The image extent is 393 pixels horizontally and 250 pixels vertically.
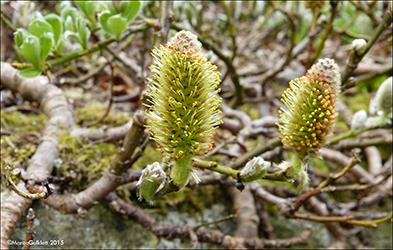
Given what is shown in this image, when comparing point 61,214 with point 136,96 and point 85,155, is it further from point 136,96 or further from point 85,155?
point 136,96

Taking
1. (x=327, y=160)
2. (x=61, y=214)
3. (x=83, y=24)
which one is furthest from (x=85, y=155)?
(x=327, y=160)

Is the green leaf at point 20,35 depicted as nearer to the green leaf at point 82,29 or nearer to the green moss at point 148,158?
the green leaf at point 82,29

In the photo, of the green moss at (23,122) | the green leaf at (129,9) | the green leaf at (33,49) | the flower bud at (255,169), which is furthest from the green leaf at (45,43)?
the flower bud at (255,169)

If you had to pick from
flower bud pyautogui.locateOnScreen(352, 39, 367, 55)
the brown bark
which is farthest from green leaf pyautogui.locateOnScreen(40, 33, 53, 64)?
flower bud pyautogui.locateOnScreen(352, 39, 367, 55)

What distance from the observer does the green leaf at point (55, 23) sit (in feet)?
5.37

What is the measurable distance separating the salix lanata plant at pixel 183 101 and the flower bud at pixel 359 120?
96cm

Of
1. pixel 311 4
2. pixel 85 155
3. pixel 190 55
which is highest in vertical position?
pixel 311 4

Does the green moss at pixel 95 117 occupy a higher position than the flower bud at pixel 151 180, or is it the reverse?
the flower bud at pixel 151 180

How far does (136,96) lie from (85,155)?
2.81ft

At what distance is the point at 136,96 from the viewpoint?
2.57 m

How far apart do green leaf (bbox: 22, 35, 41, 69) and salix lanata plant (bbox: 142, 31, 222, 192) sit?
709 mm

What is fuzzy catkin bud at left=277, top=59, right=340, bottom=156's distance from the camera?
44.6 inches

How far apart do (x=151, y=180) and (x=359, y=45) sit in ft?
3.91

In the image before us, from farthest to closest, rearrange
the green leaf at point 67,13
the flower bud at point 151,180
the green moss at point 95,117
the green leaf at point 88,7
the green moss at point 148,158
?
1. the green moss at point 95,117
2. the green moss at point 148,158
3. the green leaf at point 67,13
4. the green leaf at point 88,7
5. the flower bud at point 151,180
